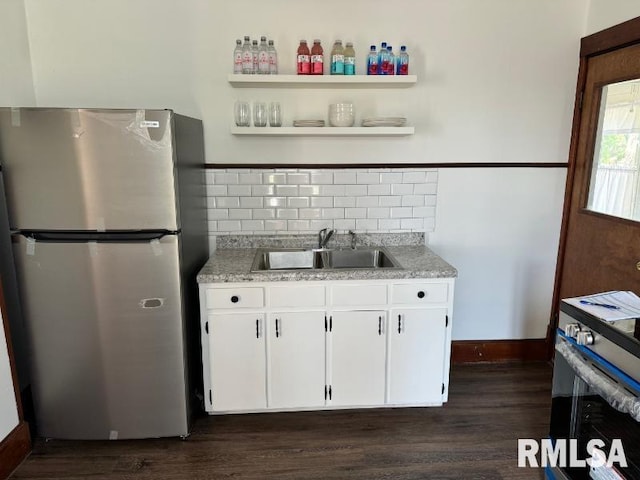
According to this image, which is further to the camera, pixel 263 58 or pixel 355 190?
pixel 355 190

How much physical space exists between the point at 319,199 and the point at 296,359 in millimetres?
1009

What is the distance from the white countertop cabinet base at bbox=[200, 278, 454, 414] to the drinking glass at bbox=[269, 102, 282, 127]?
0.98 meters

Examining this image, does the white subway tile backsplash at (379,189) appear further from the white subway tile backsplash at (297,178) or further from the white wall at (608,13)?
the white wall at (608,13)

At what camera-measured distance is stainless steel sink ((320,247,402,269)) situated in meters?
2.78

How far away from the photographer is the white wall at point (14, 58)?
2320mm

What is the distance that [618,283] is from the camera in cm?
245

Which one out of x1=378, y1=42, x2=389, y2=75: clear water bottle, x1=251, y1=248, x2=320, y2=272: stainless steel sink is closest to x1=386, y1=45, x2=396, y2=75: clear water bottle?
x1=378, y1=42, x2=389, y2=75: clear water bottle

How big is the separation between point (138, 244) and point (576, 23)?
2.84m

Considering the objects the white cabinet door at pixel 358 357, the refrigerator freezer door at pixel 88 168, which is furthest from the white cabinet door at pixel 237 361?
the refrigerator freezer door at pixel 88 168

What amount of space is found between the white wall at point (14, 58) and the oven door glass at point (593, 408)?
9.54 ft

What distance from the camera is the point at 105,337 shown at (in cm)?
214

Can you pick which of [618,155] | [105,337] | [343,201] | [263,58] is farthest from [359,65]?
[105,337]

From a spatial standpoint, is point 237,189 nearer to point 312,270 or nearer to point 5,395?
point 312,270

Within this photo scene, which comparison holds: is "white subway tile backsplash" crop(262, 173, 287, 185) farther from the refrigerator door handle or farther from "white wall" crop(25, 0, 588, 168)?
the refrigerator door handle
